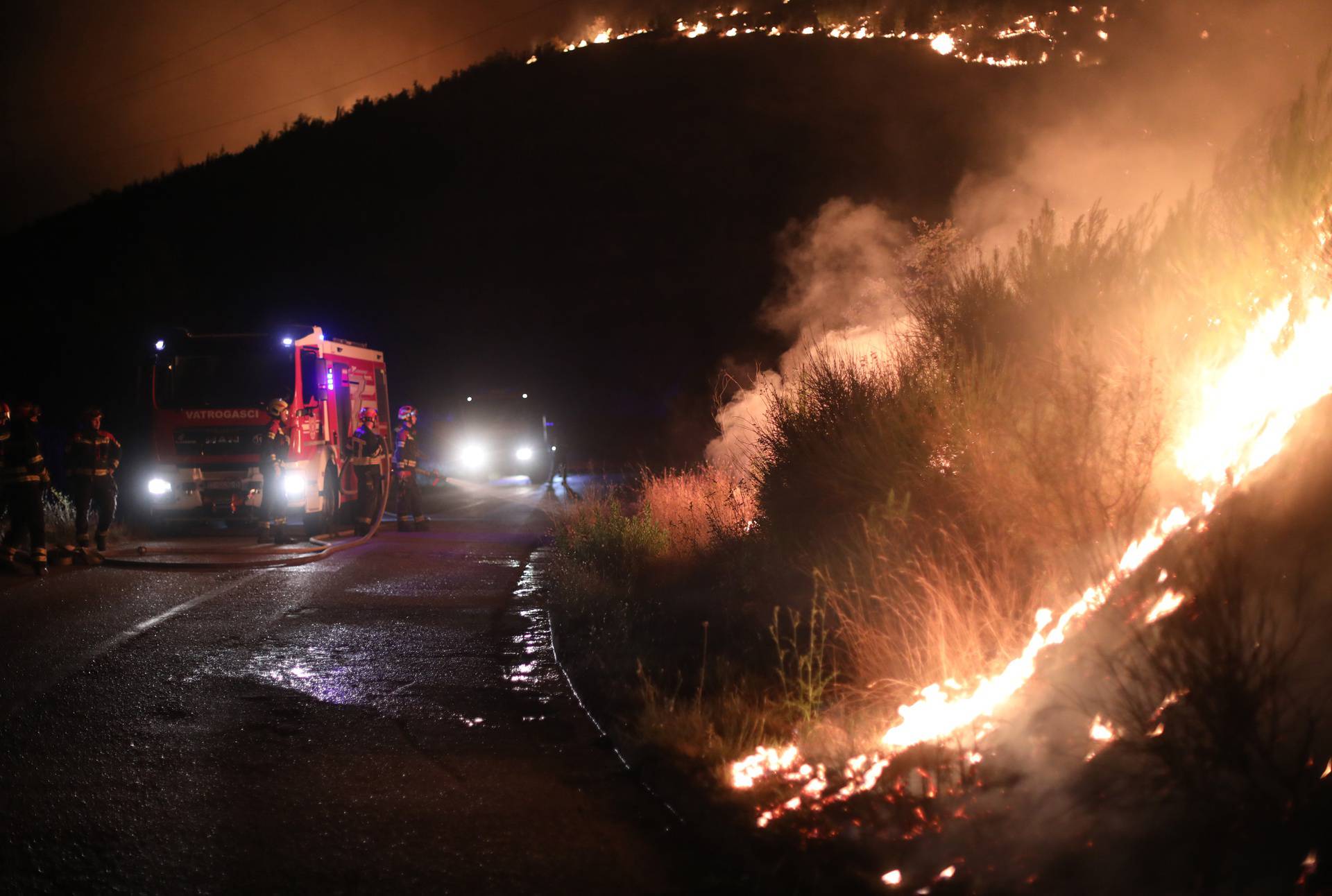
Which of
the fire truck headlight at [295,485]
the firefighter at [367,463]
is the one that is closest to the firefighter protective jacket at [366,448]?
the firefighter at [367,463]

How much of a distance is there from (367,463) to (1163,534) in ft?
42.3

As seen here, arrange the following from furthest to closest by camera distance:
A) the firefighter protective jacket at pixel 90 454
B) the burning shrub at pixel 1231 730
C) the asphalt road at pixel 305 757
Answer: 1. the firefighter protective jacket at pixel 90 454
2. the asphalt road at pixel 305 757
3. the burning shrub at pixel 1231 730

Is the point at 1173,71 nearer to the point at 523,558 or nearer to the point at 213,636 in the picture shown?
the point at 523,558

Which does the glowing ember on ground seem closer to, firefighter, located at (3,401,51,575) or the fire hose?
the fire hose

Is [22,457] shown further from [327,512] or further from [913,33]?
[913,33]

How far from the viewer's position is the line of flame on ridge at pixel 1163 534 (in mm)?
4188

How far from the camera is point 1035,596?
5.08 m

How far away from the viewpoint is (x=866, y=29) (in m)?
77.4

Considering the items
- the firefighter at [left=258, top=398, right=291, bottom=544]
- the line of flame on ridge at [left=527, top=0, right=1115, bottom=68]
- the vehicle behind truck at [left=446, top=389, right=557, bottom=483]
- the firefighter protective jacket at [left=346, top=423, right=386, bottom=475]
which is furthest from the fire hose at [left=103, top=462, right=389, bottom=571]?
the vehicle behind truck at [left=446, top=389, right=557, bottom=483]

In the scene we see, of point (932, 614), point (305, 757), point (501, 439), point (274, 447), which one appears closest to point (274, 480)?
point (274, 447)

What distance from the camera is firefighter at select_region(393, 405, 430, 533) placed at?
15.5 m

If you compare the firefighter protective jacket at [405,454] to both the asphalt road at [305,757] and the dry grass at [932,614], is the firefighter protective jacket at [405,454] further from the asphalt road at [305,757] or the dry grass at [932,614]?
the dry grass at [932,614]

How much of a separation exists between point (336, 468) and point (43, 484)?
18.5 ft

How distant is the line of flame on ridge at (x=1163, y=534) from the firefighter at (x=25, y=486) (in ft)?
31.6
